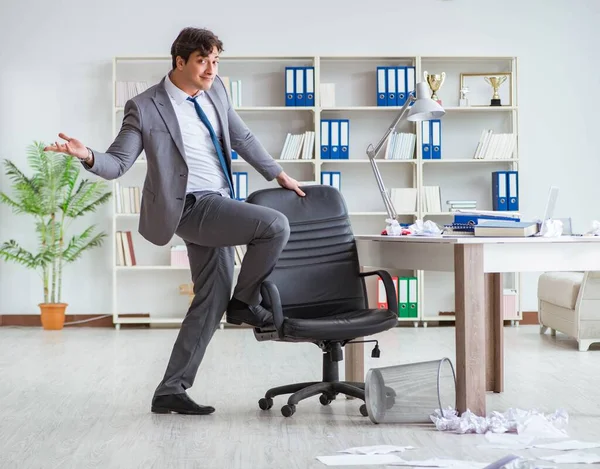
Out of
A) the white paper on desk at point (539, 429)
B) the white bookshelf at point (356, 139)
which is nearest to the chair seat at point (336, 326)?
the white paper on desk at point (539, 429)

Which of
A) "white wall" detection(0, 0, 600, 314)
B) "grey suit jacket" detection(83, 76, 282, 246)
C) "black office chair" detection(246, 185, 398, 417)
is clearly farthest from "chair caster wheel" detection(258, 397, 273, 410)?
"white wall" detection(0, 0, 600, 314)

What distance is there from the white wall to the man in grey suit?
3.58 meters

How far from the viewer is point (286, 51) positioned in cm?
697

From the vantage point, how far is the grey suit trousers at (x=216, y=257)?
3.24 m

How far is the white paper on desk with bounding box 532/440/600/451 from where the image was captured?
9.02 feet

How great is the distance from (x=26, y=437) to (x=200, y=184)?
3.63 ft

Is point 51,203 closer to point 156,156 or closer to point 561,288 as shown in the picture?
point 156,156

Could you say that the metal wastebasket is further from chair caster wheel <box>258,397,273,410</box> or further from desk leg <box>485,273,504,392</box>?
desk leg <box>485,273,504,392</box>

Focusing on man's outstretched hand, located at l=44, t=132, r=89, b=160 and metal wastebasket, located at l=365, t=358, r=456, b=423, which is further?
metal wastebasket, located at l=365, t=358, r=456, b=423

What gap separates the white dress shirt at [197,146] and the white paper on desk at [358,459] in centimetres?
121

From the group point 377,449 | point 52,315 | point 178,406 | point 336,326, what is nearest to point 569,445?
point 377,449

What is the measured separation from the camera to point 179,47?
3352mm

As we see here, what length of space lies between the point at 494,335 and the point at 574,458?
1.21 metres

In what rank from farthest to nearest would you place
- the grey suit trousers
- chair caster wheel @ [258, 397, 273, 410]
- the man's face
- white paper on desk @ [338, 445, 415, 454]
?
chair caster wheel @ [258, 397, 273, 410] → the man's face → the grey suit trousers → white paper on desk @ [338, 445, 415, 454]
